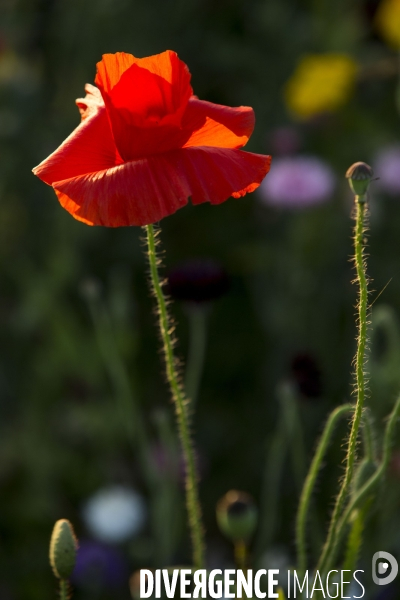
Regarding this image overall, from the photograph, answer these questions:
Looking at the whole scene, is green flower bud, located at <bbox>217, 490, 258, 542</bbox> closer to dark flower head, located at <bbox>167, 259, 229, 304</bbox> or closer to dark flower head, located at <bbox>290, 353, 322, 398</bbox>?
dark flower head, located at <bbox>290, 353, 322, 398</bbox>

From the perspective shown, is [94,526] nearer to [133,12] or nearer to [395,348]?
[395,348]

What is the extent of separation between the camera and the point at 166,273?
1.66 meters

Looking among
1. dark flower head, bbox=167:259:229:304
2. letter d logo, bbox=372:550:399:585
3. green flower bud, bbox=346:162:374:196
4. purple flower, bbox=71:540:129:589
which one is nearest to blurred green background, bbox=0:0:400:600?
purple flower, bbox=71:540:129:589

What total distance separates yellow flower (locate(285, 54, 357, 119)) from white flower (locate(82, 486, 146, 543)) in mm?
978

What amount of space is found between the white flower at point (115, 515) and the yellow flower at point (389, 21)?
1.16 m

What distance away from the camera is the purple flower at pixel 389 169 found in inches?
68.7

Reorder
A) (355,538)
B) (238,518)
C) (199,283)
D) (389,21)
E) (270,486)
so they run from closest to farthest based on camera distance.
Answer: (355,538), (238,518), (199,283), (270,486), (389,21)

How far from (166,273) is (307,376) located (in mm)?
697

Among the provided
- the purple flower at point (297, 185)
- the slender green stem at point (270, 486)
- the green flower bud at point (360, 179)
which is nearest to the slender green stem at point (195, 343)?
the slender green stem at point (270, 486)

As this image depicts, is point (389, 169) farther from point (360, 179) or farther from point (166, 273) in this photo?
point (360, 179)

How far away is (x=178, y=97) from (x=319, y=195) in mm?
1079

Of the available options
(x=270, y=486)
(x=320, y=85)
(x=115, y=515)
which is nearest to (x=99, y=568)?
(x=115, y=515)

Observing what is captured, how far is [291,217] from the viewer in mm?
1952

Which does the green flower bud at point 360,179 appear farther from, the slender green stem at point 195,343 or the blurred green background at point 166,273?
the slender green stem at point 195,343
